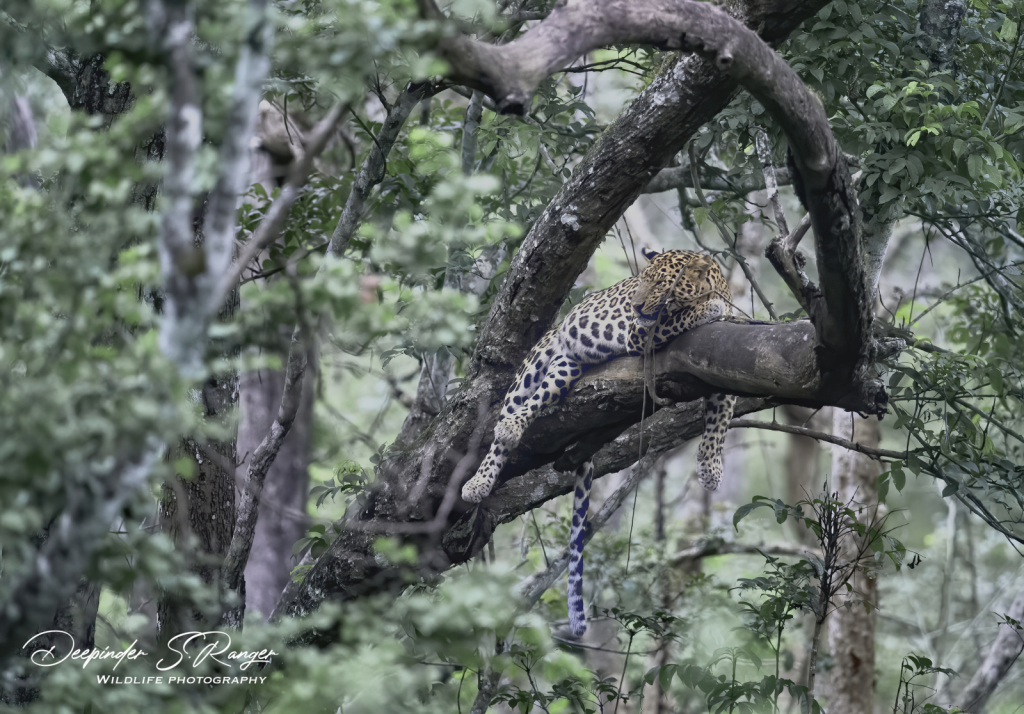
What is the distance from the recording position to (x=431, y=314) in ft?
9.83

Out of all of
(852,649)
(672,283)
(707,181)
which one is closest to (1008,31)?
(707,181)

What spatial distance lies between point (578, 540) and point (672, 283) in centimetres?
183

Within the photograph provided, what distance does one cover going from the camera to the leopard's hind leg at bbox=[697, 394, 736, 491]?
513 centimetres

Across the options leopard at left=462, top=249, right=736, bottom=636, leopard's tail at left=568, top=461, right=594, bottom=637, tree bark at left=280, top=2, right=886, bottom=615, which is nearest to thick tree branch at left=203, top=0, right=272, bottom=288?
tree bark at left=280, top=2, right=886, bottom=615

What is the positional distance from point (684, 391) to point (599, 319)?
2.53ft

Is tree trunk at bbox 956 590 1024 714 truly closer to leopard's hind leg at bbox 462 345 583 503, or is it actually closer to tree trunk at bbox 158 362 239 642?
leopard's hind leg at bbox 462 345 583 503

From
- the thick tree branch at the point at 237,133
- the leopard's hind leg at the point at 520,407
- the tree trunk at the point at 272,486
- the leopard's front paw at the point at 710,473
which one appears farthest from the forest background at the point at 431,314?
the tree trunk at the point at 272,486

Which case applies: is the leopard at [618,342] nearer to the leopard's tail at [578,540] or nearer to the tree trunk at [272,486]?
the leopard's tail at [578,540]

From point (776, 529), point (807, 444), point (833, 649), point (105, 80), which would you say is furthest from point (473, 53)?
point (776, 529)

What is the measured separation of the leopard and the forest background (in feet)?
0.47

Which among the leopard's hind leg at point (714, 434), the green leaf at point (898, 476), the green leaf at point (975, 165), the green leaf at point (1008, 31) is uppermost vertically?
the green leaf at point (1008, 31)

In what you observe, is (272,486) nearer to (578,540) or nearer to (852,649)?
(578,540)

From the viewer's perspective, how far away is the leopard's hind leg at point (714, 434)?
16.8 ft

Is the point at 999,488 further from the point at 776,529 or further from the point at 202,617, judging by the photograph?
the point at 776,529
